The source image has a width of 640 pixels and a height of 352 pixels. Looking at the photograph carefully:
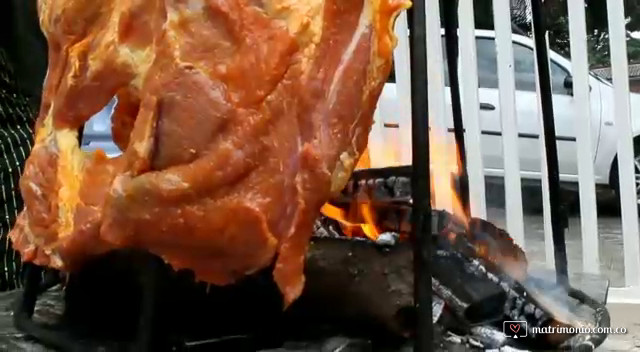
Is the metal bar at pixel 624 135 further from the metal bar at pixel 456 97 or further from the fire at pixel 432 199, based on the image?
the metal bar at pixel 456 97

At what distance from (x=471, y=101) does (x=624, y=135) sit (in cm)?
54

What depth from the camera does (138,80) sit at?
3.27ft

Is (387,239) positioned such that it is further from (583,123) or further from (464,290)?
(583,123)

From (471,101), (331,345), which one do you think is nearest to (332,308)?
(331,345)

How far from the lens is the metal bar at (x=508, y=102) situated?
2836mm

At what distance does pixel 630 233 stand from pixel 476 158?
0.60m

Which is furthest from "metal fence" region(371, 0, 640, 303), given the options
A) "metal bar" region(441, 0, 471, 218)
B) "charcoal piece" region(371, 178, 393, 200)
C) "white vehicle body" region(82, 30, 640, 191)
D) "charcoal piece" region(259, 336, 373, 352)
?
"charcoal piece" region(259, 336, 373, 352)

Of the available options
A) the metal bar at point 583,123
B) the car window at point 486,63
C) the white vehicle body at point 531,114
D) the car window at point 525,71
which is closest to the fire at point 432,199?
the metal bar at point 583,123

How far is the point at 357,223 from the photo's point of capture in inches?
58.9

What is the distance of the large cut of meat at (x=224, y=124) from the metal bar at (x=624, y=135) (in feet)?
6.44

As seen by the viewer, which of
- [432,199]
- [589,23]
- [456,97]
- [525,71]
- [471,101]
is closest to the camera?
[432,199]

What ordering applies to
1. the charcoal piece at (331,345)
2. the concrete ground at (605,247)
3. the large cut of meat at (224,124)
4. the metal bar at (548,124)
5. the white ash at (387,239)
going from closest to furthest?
1. the large cut of meat at (224,124)
2. the charcoal piece at (331,345)
3. the white ash at (387,239)
4. the metal bar at (548,124)
5. the concrete ground at (605,247)

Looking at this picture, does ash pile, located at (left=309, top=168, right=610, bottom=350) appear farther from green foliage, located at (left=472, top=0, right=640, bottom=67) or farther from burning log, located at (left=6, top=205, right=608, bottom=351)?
green foliage, located at (left=472, top=0, right=640, bottom=67)

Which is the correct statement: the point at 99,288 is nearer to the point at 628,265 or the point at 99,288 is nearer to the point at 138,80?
the point at 138,80
